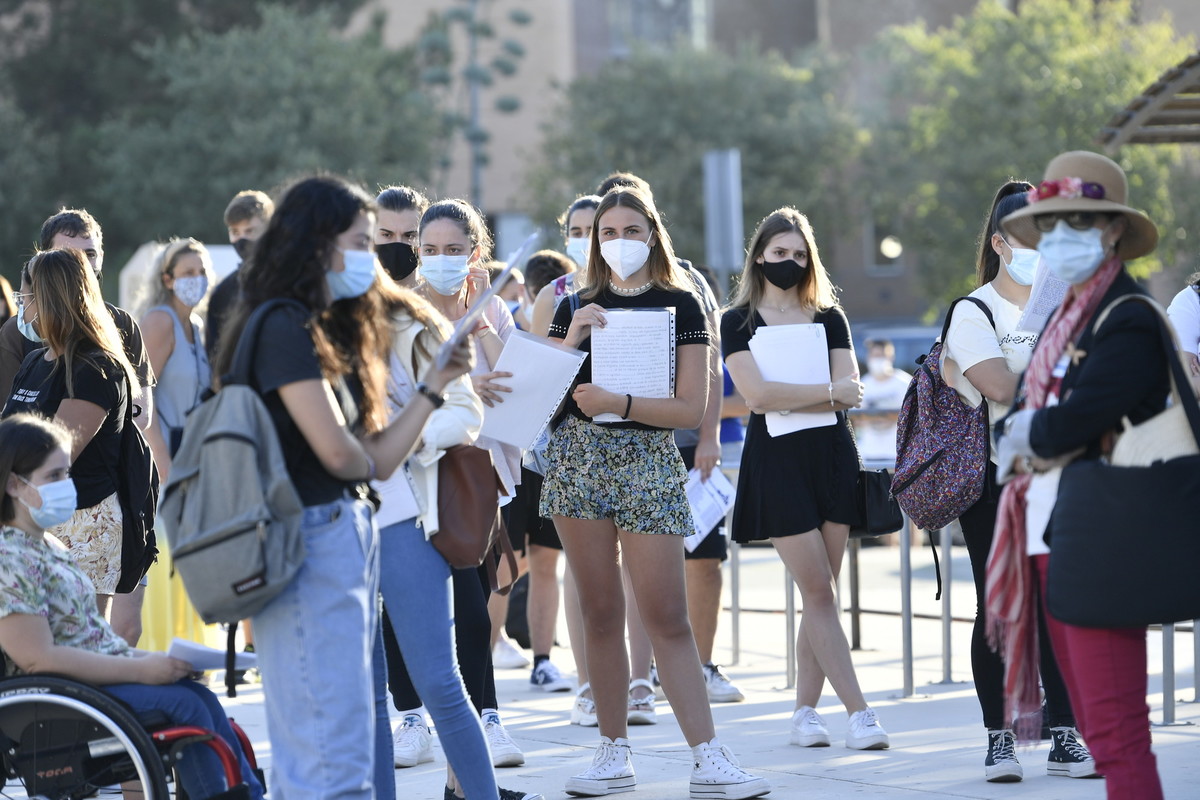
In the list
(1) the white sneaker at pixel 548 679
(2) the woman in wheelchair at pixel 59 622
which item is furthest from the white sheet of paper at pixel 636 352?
(1) the white sneaker at pixel 548 679

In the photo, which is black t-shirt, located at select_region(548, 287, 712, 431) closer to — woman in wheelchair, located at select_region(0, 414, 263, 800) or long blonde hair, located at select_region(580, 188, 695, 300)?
long blonde hair, located at select_region(580, 188, 695, 300)

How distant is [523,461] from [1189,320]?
2657 mm

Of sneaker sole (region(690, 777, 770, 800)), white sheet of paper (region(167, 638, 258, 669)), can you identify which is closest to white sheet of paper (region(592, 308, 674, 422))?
sneaker sole (region(690, 777, 770, 800))

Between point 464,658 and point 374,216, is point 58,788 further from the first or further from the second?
point 374,216

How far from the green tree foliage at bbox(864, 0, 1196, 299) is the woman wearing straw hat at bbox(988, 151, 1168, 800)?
2902cm

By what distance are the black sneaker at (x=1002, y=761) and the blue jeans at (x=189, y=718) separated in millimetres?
2516

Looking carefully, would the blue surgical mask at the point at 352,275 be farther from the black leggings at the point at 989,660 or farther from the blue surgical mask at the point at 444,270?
the black leggings at the point at 989,660

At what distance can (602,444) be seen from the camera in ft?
18.0

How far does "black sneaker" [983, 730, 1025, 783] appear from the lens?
549 cm

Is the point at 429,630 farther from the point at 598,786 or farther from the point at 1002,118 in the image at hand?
the point at 1002,118

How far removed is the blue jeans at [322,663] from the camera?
3.79 meters

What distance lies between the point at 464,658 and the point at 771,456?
5.26ft

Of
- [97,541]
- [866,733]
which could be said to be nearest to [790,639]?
[866,733]

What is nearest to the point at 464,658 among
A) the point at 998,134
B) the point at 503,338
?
the point at 503,338
